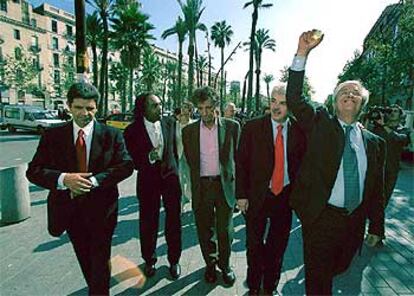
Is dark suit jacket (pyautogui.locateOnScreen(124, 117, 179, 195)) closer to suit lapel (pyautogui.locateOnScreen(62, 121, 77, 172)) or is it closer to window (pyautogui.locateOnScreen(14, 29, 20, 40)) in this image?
suit lapel (pyautogui.locateOnScreen(62, 121, 77, 172))

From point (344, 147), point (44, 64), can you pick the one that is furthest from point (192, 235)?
point (44, 64)

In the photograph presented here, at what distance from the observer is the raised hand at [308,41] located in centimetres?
231

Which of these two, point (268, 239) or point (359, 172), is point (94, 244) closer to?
point (268, 239)

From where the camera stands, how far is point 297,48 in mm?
2400

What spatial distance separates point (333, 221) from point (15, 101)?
5767 centimetres

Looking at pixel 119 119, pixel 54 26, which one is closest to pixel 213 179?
pixel 119 119

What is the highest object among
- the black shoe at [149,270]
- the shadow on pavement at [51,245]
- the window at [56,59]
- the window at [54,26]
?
the window at [54,26]

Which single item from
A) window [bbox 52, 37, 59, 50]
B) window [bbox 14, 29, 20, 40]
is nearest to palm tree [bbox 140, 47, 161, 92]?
window [bbox 52, 37, 59, 50]

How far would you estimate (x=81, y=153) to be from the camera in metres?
2.45

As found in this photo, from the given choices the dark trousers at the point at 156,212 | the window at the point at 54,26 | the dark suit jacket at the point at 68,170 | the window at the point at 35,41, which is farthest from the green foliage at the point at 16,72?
the dark suit jacket at the point at 68,170

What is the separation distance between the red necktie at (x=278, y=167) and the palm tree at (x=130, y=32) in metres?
26.8

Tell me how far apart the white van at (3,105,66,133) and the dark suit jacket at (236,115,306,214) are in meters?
23.0

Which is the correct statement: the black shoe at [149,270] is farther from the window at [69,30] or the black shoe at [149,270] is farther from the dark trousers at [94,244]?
the window at [69,30]

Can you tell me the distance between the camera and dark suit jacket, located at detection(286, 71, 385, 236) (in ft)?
7.68
